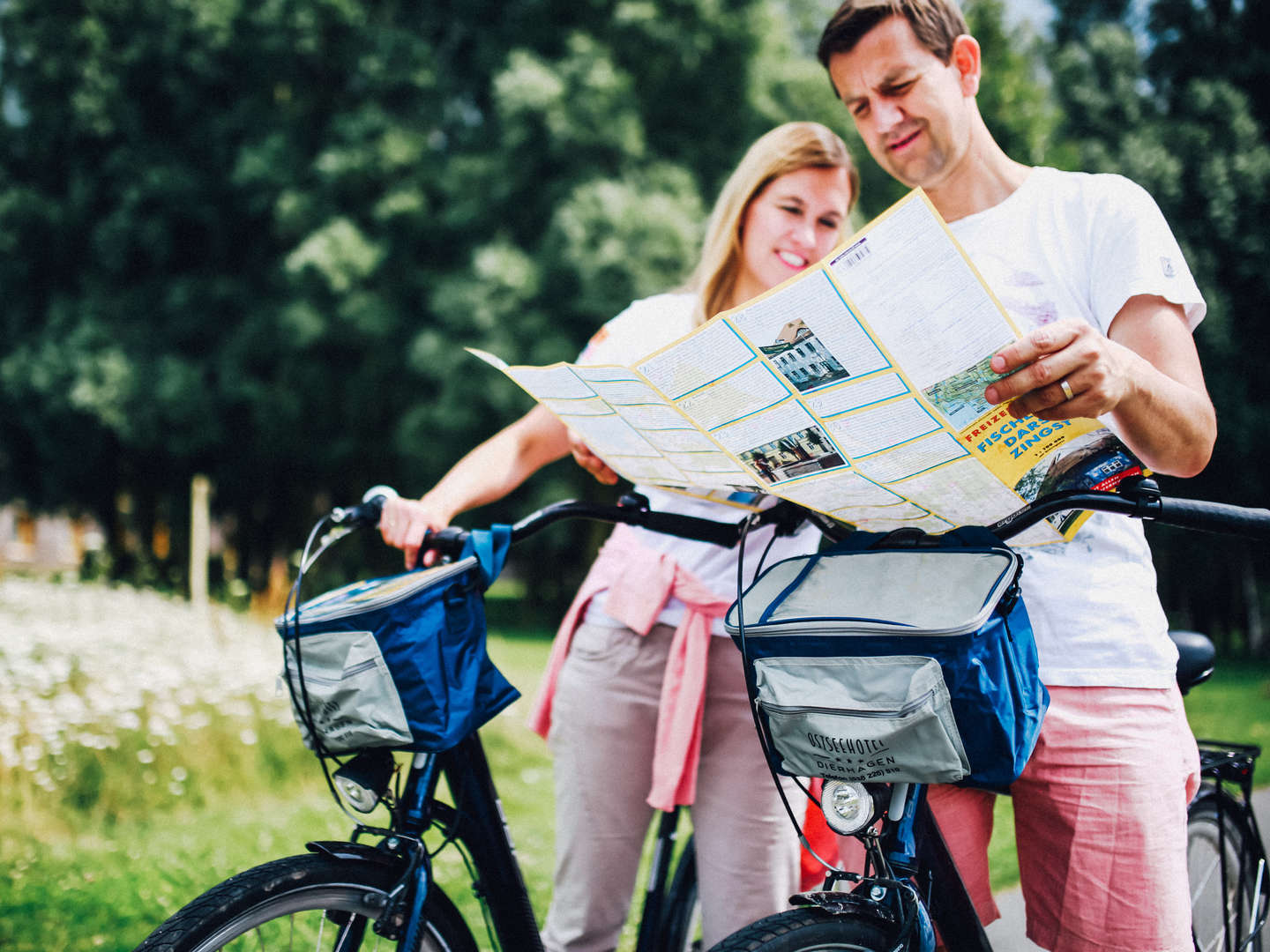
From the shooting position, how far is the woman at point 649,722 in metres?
2.14

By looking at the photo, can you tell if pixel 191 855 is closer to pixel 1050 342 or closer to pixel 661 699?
pixel 661 699

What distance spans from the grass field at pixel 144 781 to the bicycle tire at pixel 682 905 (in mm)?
1713

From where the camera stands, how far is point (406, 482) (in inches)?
696

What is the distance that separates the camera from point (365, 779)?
1.68 m

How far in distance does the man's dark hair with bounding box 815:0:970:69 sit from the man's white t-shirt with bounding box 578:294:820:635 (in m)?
0.64

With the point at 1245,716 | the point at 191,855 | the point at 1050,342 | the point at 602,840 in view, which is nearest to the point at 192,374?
the point at 191,855

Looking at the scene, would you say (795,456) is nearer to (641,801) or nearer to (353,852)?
(353,852)

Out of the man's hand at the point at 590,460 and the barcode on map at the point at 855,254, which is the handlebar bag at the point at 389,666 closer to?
the man's hand at the point at 590,460

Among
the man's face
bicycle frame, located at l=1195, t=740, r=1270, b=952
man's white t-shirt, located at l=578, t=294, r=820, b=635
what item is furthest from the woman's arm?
bicycle frame, located at l=1195, t=740, r=1270, b=952

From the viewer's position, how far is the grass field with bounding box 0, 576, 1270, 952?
3812 millimetres

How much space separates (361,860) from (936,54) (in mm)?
1647

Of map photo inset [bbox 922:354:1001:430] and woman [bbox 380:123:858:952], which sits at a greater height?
map photo inset [bbox 922:354:1001:430]

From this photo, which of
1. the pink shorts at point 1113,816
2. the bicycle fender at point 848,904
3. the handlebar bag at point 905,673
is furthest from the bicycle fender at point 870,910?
the pink shorts at point 1113,816

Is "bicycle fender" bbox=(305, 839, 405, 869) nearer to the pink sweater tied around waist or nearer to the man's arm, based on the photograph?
the pink sweater tied around waist
